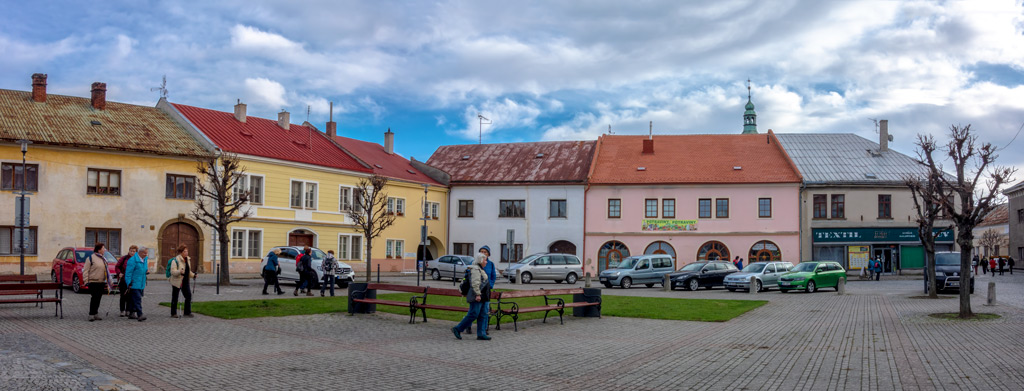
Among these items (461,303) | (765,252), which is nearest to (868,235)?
(765,252)

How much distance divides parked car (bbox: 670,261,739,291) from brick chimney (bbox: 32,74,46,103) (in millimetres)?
29805

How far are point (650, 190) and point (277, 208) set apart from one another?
22068 millimetres

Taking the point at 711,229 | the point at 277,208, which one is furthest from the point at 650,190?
the point at 277,208

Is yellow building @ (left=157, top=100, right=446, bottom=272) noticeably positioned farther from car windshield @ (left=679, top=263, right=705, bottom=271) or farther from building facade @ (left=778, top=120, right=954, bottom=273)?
building facade @ (left=778, top=120, right=954, bottom=273)

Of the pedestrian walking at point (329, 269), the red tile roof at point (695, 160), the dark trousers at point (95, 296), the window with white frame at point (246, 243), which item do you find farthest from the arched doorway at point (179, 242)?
the red tile roof at point (695, 160)

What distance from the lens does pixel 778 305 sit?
→ 76.0ft

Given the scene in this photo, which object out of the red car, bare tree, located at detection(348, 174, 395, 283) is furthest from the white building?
the red car

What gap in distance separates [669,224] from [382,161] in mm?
18561

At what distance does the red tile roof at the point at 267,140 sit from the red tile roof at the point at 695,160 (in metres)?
15.9

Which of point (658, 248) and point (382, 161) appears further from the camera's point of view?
point (382, 161)

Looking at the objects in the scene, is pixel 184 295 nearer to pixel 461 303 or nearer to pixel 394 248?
pixel 461 303

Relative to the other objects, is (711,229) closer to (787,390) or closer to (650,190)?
(650,190)

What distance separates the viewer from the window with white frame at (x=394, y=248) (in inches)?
1786

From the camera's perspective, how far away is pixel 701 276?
32750 millimetres
